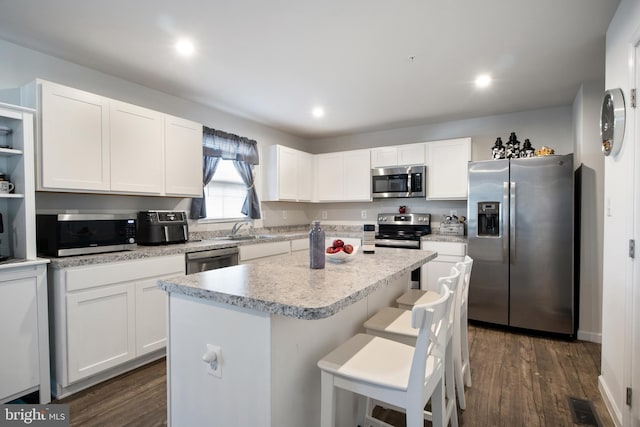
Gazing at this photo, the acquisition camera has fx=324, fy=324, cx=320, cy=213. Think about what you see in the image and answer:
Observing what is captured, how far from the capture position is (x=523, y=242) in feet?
11.0

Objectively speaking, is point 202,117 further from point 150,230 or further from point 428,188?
point 428,188

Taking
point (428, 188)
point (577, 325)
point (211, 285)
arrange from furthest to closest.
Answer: point (428, 188) < point (577, 325) < point (211, 285)

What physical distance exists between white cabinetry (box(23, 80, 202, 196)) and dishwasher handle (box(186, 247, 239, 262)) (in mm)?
667

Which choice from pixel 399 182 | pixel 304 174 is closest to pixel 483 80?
pixel 399 182

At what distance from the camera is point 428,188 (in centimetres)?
432

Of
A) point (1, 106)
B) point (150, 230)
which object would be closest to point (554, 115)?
point (150, 230)

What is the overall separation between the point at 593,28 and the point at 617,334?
1982 mm

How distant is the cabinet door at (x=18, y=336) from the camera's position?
1945 millimetres

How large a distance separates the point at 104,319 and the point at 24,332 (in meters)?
0.43

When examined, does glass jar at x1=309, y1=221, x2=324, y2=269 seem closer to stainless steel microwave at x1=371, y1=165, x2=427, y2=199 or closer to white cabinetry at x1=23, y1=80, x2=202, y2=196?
white cabinetry at x1=23, y1=80, x2=202, y2=196

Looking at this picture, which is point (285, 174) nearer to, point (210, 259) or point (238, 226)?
point (238, 226)

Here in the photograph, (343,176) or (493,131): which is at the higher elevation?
(493,131)

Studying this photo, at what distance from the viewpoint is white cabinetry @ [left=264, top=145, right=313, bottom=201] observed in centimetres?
454

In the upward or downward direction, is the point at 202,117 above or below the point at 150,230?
above
